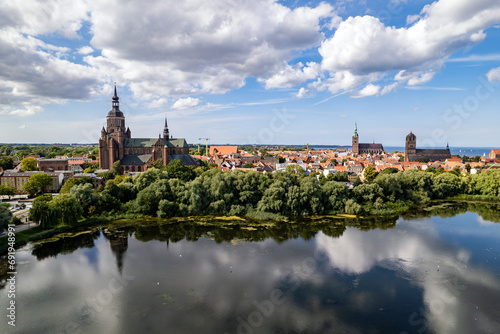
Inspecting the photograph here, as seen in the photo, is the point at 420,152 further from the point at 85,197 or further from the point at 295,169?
the point at 85,197

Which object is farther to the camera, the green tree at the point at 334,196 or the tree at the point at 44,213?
the green tree at the point at 334,196

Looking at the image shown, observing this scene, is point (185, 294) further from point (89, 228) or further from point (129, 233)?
point (89, 228)

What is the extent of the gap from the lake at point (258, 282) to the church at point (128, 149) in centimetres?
3056

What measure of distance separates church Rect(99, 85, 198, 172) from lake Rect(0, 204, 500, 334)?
30.6 metres

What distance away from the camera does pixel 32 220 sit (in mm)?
23438

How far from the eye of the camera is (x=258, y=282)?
52.3ft

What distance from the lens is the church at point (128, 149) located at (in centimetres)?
5450

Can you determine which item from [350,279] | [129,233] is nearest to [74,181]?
[129,233]

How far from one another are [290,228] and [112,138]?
40.5m

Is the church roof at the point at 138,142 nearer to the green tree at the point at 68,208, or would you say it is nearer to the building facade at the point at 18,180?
the building facade at the point at 18,180

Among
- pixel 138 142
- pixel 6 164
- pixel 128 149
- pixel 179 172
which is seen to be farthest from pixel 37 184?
pixel 6 164

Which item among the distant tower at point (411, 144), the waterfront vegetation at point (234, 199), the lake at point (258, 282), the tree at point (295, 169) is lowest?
the lake at point (258, 282)

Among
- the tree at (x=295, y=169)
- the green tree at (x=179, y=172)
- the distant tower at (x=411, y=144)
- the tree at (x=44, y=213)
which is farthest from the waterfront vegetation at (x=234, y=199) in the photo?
the distant tower at (x=411, y=144)

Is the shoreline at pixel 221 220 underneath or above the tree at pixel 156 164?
underneath
